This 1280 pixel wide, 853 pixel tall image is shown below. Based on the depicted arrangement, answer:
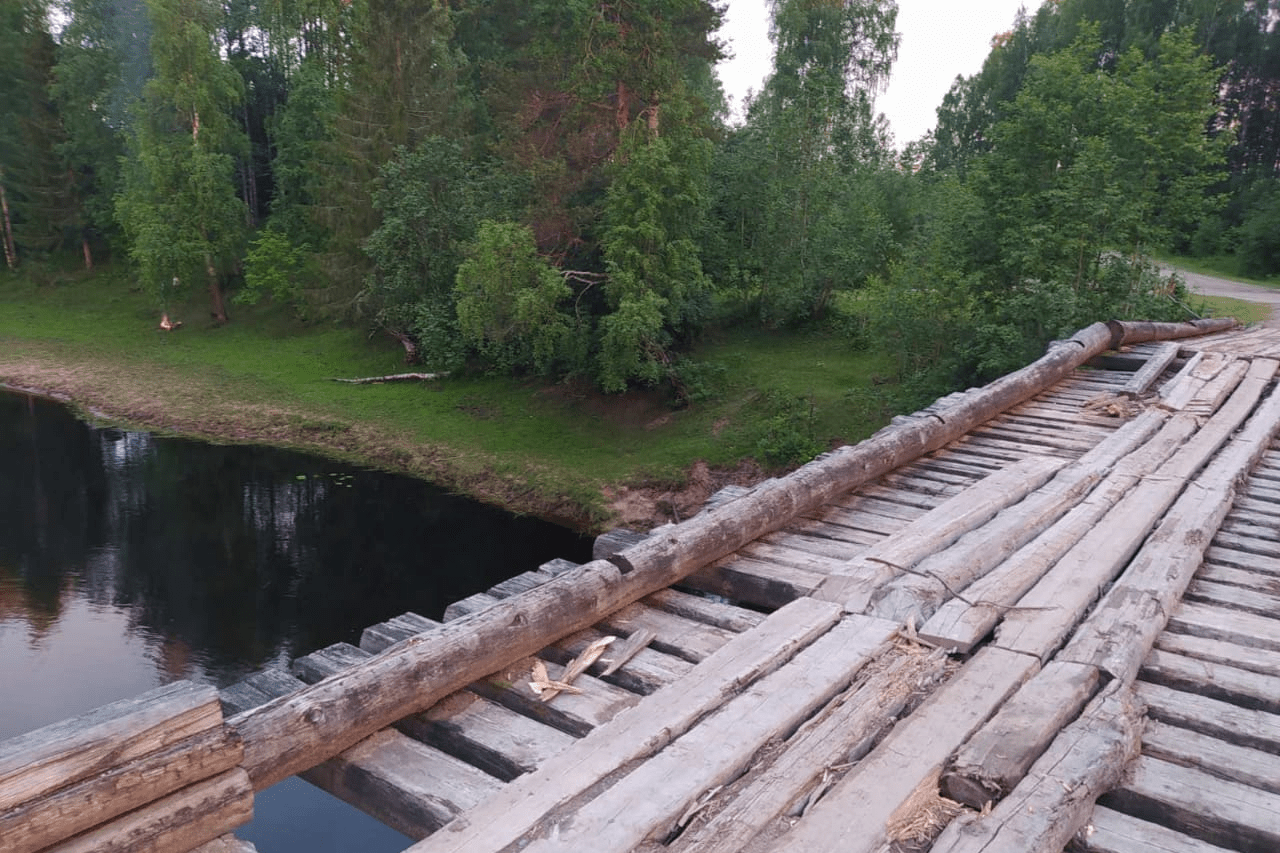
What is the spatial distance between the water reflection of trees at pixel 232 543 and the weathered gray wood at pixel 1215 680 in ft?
34.1

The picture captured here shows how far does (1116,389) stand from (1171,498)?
3.71 metres

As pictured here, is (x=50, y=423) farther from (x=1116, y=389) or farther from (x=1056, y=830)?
(x=1056, y=830)

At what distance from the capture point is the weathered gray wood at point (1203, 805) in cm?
246

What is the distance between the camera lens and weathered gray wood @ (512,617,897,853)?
2.27m

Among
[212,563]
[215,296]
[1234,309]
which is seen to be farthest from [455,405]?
[1234,309]

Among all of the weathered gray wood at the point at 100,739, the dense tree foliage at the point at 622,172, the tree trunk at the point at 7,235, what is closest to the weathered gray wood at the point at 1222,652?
the weathered gray wood at the point at 100,739

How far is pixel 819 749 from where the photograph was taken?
2586mm

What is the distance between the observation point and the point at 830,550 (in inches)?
181

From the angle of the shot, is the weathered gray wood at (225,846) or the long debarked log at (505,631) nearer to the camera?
the weathered gray wood at (225,846)

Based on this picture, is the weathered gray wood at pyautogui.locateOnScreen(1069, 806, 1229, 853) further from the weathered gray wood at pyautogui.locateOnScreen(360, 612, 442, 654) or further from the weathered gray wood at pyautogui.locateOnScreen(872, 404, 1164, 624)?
the weathered gray wood at pyautogui.locateOnScreen(360, 612, 442, 654)

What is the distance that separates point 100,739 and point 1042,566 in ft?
12.1

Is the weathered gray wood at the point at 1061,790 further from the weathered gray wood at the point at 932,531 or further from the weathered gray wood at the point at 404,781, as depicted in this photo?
the weathered gray wood at the point at 404,781

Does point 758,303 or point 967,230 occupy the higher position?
point 967,230

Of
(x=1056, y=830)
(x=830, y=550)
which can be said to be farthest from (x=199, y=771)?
(x=830, y=550)
